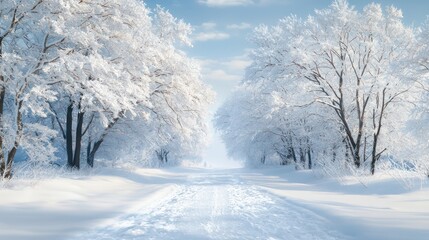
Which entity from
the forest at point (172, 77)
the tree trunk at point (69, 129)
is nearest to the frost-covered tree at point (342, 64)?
the forest at point (172, 77)

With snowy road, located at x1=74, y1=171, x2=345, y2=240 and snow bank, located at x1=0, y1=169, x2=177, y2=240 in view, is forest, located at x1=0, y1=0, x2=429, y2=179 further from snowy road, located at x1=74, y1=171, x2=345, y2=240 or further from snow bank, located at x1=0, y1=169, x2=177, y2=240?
snowy road, located at x1=74, y1=171, x2=345, y2=240

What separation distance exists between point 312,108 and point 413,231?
1591 cm

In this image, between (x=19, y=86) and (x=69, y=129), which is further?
(x=69, y=129)

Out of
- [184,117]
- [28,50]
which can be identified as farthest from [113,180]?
[28,50]

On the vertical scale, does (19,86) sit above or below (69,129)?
above

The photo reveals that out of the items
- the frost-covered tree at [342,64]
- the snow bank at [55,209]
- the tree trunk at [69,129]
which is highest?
the frost-covered tree at [342,64]

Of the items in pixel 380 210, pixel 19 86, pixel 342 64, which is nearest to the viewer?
pixel 380 210

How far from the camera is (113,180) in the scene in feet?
62.0

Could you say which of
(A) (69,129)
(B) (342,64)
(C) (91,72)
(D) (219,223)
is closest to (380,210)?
(D) (219,223)

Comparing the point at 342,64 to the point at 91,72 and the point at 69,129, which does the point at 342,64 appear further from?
the point at 69,129

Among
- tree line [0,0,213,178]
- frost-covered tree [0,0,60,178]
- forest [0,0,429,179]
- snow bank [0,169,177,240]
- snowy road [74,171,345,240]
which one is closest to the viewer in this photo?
snowy road [74,171,345,240]

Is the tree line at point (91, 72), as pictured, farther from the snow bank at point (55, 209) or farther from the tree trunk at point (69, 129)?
the snow bank at point (55, 209)

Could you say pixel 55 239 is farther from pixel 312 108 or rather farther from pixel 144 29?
pixel 312 108

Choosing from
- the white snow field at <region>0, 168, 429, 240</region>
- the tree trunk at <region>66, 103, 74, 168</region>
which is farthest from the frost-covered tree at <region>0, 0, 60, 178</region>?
the tree trunk at <region>66, 103, 74, 168</region>
